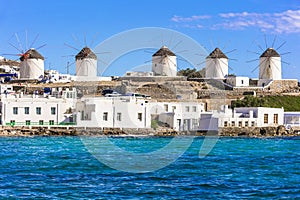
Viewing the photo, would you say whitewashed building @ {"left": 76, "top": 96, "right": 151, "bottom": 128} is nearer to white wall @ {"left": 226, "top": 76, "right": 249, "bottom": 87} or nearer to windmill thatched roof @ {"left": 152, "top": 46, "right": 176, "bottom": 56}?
white wall @ {"left": 226, "top": 76, "right": 249, "bottom": 87}

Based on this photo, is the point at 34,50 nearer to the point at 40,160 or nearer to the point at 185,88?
the point at 185,88

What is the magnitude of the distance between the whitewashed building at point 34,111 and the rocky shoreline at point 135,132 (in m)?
1.31

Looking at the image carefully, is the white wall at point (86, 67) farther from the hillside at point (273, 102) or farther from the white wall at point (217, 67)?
the hillside at point (273, 102)

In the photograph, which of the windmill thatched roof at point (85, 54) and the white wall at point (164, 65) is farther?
the white wall at point (164, 65)

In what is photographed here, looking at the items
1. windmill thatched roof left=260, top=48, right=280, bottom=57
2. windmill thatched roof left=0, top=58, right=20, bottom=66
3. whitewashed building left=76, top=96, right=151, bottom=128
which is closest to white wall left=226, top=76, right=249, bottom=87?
windmill thatched roof left=260, top=48, right=280, bottom=57

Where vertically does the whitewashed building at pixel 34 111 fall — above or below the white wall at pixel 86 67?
below

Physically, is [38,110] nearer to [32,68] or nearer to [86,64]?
[86,64]

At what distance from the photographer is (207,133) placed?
51.6 m

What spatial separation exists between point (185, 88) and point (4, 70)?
34.3 meters

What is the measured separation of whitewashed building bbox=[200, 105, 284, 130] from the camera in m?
51.5

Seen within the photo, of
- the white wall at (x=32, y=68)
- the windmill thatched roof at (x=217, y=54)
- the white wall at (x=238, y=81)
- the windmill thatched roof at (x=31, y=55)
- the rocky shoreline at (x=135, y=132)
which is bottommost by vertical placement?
the rocky shoreline at (x=135, y=132)

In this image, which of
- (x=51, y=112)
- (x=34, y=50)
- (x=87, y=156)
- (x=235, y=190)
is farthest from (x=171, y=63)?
(x=235, y=190)

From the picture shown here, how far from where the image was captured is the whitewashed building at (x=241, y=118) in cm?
5153

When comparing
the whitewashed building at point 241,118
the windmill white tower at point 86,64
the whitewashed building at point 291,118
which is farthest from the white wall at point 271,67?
the whitewashed building at point 241,118
